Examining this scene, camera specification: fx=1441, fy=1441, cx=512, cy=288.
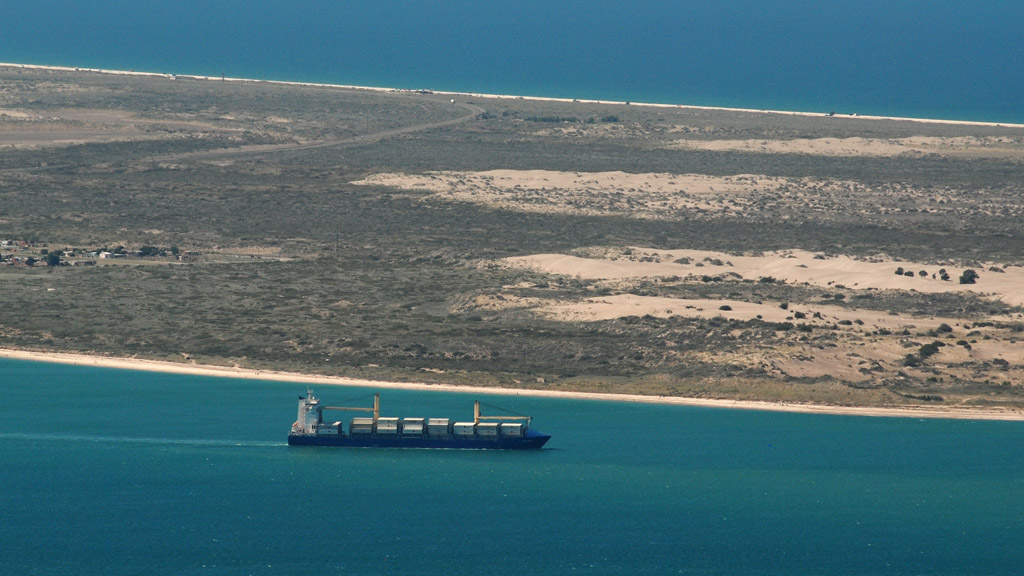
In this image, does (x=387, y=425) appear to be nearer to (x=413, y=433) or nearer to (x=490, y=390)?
(x=413, y=433)

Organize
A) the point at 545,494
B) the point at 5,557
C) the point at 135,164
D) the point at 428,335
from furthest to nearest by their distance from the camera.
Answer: the point at 135,164, the point at 428,335, the point at 545,494, the point at 5,557

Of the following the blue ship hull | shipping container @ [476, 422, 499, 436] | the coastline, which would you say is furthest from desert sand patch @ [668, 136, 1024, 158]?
the blue ship hull

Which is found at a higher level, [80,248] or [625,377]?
[80,248]

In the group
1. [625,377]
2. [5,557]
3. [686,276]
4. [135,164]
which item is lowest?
[5,557]

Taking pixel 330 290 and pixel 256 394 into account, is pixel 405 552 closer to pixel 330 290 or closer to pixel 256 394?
pixel 256 394

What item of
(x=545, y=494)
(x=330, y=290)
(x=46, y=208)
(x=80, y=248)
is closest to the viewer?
(x=545, y=494)

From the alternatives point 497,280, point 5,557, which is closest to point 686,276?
point 497,280

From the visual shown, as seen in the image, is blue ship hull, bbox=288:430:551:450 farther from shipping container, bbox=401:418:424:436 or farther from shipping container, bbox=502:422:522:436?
shipping container, bbox=502:422:522:436
